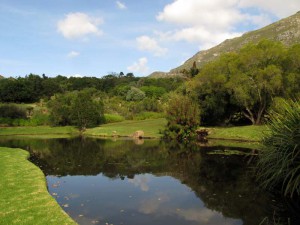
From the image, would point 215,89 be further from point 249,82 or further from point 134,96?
point 134,96

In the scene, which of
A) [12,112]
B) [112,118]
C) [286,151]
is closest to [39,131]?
[12,112]

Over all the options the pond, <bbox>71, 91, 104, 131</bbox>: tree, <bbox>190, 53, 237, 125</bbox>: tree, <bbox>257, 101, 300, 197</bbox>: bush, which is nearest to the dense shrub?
<bbox>71, 91, 104, 131</bbox>: tree

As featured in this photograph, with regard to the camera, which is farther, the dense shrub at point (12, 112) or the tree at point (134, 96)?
the tree at point (134, 96)

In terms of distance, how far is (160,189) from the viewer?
62.3ft

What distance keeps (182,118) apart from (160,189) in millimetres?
24950

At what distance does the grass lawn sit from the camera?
11469 millimetres

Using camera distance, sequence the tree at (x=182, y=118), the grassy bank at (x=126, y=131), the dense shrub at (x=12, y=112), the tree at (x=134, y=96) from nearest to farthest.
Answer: the grassy bank at (x=126, y=131), the tree at (x=182, y=118), the dense shrub at (x=12, y=112), the tree at (x=134, y=96)

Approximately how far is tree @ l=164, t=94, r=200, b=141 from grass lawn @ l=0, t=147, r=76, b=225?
1015 inches

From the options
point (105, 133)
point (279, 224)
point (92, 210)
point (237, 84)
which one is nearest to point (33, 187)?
point (92, 210)

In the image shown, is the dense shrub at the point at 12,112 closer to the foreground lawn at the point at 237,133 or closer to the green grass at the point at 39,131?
the green grass at the point at 39,131

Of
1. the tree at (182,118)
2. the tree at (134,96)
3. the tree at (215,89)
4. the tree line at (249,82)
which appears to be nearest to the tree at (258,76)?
the tree line at (249,82)

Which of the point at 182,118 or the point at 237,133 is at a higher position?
the point at 182,118

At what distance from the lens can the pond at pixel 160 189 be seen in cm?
1374

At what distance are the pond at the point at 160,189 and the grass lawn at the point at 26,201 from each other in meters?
1.16
